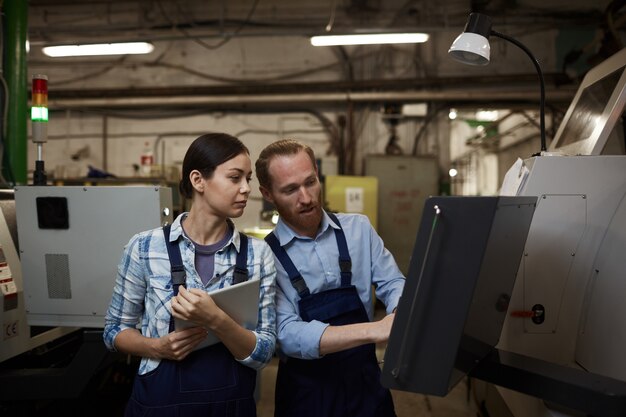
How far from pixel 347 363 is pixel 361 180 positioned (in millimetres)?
4071

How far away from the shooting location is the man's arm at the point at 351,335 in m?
1.29

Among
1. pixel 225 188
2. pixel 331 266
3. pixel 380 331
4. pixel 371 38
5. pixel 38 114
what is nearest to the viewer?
pixel 380 331

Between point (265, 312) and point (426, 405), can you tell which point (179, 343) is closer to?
point (265, 312)

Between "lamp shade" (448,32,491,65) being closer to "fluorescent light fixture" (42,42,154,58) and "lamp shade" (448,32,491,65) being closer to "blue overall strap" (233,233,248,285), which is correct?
"blue overall strap" (233,233,248,285)

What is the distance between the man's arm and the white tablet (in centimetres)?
21

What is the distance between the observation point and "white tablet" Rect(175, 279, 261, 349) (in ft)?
3.88

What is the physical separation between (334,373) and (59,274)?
4.30 ft

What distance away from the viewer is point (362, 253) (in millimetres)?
1538

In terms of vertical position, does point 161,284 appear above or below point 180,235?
below

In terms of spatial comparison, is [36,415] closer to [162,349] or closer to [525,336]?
[162,349]

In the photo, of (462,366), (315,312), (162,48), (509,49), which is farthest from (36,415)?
(509,49)

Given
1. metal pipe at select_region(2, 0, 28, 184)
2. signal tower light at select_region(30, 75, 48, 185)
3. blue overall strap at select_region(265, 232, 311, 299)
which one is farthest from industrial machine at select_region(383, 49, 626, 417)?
metal pipe at select_region(2, 0, 28, 184)

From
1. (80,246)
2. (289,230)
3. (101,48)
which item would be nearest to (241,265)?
(289,230)

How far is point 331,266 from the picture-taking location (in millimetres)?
1490
